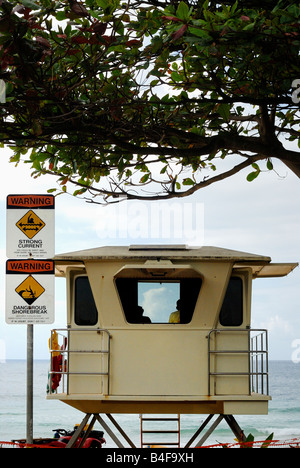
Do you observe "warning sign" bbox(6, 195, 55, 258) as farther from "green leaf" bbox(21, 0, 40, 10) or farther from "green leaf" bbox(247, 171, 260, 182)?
"green leaf" bbox(247, 171, 260, 182)

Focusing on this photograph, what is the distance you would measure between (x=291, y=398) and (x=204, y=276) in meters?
43.0

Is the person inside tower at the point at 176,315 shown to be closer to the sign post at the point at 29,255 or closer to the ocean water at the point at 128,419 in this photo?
the sign post at the point at 29,255

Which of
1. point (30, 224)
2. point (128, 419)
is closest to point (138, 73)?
point (30, 224)

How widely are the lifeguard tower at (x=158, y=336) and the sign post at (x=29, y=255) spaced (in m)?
2.90

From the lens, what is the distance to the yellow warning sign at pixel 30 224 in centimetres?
758

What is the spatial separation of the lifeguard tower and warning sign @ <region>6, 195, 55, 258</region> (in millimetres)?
2902

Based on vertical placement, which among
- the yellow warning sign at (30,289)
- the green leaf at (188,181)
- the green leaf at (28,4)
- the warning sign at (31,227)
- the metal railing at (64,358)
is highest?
the green leaf at (28,4)

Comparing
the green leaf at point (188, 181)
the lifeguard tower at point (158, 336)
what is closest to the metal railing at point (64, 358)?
the lifeguard tower at point (158, 336)

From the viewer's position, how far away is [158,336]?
10555 mm

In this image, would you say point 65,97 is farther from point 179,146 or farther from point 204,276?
point 204,276

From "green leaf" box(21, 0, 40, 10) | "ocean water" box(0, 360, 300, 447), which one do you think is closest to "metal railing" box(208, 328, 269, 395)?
"green leaf" box(21, 0, 40, 10)

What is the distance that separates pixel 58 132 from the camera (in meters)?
9.05

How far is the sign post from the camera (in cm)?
A: 753

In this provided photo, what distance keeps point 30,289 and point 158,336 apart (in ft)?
11.3
